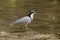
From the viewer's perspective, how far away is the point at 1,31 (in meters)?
11.1

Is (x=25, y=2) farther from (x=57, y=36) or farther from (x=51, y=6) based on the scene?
(x=57, y=36)

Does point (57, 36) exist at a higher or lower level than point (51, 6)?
lower

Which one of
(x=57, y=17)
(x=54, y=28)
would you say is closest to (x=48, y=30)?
(x=54, y=28)

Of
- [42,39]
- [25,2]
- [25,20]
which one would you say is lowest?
[42,39]

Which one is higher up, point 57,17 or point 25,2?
point 25,2

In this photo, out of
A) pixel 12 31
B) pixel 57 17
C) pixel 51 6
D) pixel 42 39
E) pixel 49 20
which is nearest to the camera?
pixel 42 39

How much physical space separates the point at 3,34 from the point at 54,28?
2.66 m

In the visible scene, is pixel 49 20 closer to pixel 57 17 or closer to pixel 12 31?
pixel 57 17

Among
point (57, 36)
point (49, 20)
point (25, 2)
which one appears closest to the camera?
point (57, 36)

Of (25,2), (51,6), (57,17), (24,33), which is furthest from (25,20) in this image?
(25,2)

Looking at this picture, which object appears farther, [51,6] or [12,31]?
[51,6]

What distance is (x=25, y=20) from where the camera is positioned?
36.4 ft

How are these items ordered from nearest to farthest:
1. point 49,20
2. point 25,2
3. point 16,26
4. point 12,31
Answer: point 12,31 → point 16,26 → point 49,20 → point 25,2

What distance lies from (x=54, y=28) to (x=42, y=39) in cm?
258
